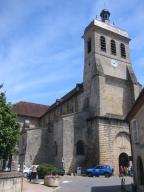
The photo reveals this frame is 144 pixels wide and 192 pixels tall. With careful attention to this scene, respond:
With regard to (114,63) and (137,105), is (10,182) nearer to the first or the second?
(137,105)

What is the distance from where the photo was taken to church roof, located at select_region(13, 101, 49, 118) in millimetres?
52159

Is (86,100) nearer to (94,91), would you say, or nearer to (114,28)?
(94,91)

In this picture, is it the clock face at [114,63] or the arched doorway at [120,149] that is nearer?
the arched doorway at [120,149]

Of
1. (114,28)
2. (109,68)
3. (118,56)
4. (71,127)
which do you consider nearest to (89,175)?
(71,127)

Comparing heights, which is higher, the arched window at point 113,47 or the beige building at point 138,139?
the arched window at point 113,47

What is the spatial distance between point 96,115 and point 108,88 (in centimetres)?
488

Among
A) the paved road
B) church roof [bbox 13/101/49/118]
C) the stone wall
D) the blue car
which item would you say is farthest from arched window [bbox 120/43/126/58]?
the stone wall

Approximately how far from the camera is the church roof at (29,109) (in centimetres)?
5216

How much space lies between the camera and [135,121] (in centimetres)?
1745

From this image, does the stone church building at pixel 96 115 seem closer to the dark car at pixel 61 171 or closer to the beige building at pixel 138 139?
the dark car at pixel 61 171

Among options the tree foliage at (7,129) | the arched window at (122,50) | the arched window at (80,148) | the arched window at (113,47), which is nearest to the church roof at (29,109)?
the arched window at (80,148)

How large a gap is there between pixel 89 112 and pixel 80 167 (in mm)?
7513

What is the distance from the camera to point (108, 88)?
120 ft

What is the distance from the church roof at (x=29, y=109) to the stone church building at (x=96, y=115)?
919cm
